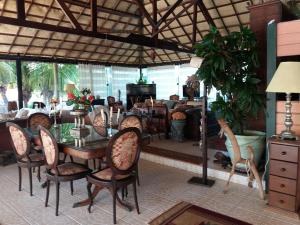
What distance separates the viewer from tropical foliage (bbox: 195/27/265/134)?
327cm

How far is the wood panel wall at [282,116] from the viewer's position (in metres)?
2.90

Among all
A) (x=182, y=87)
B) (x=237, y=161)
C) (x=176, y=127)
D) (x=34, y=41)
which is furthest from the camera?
(x=182, y=87)

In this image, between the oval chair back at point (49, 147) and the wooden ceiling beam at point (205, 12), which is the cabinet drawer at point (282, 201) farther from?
the wooden ceiling beam at point (205, 12)

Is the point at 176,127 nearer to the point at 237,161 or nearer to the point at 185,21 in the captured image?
the point at 237,161

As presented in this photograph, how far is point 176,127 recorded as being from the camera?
5.79m

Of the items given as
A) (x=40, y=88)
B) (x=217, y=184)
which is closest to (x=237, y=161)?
(x=217, y=184)

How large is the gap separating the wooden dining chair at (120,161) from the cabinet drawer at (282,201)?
59.7 inches

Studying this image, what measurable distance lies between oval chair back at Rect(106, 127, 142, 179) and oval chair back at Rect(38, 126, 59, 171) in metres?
0.66

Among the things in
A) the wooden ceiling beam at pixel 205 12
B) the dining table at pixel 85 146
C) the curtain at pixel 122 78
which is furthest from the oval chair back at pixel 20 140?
the curtain at pixel 122 78

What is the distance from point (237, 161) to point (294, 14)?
2270mm

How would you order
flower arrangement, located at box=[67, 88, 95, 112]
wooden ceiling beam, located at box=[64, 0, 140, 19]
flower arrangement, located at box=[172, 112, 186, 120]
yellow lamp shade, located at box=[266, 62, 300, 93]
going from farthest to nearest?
wooden ceiling beam, located at box=[64, 0, 140, 19] < flower arrangement, located at box=[172, 112, 186, 120] < flower arrangement, located at box=[67, 88, 95, 112] < yellow lamp shade, located at box=[266, 62, 300, 93]

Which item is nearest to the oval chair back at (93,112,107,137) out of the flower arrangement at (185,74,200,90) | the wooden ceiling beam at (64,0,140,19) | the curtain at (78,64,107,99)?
the flower arrangement at (185,74,200,90)

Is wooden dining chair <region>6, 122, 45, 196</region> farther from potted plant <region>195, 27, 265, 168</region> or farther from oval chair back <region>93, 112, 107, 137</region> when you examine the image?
potted plant <region>195, 27, 265, 168</region>

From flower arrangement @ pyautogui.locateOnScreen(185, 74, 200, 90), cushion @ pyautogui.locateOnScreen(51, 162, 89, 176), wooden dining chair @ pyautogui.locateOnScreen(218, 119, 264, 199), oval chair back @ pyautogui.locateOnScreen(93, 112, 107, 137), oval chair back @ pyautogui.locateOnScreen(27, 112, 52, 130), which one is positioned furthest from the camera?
oval chair back @ pyautogui.locateOnScreen(27, 112, 52, 130)
